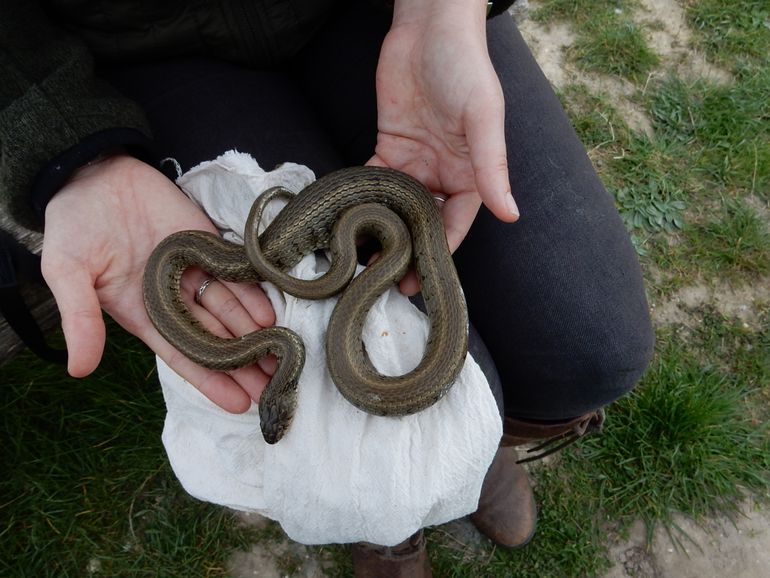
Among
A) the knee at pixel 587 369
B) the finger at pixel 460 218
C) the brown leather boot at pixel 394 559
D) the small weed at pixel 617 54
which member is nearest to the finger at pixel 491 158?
the finger at pixel 460 218

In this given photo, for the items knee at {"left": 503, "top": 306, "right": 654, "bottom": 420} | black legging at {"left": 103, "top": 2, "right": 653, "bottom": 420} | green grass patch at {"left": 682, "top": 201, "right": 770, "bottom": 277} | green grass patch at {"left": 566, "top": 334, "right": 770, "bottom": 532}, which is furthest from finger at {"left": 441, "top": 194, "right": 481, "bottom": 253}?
green grass patch at {"left": 682, "top": 201, "right": 770, "bottom": 277}

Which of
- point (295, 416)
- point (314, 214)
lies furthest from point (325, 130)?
point (295, 416)

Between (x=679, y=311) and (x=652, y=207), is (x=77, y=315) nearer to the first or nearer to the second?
(x=679, y=311)

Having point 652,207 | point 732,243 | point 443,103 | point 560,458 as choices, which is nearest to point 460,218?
point 443,103

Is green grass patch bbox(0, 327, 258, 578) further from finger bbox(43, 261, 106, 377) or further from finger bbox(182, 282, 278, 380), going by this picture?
finger bbox(43, 261, 106, 377)

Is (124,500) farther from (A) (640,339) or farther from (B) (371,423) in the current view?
(A) (640,339)

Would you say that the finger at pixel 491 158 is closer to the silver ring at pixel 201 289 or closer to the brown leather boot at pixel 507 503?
the silver ring at pixel 201 289


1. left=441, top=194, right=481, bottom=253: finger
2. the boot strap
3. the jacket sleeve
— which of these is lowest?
the boot strap
